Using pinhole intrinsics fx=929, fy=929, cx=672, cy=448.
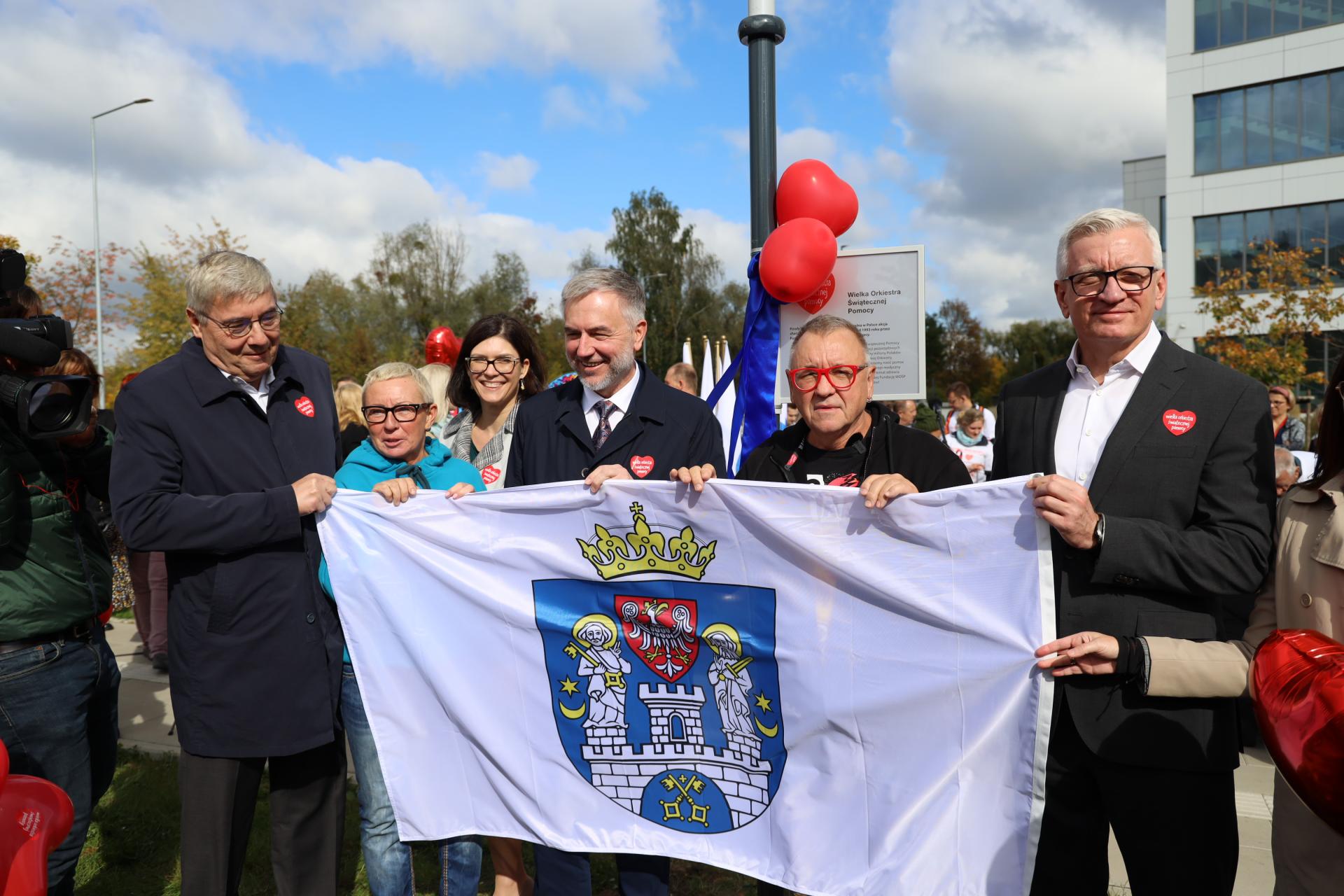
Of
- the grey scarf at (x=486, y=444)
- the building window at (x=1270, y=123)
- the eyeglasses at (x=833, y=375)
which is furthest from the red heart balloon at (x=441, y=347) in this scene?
the building window at (x=1270, y=123)

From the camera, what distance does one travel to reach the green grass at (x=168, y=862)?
3.94 metres

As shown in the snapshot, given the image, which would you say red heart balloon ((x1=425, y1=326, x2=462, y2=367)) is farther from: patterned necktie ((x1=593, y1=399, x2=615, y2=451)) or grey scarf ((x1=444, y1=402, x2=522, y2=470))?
patterned necktie ((x1=593, y1=399, x2=615, y2=451))

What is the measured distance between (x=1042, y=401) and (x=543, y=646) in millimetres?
1747

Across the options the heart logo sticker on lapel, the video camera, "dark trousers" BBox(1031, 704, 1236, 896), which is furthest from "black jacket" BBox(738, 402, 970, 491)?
the video camera

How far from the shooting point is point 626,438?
123 inches

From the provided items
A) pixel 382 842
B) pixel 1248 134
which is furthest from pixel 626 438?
pixel 1248 134

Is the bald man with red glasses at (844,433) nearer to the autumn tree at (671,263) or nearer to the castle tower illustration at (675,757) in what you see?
the castle tower illustration at (675,757)

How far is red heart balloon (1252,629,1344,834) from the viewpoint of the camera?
5.39ft

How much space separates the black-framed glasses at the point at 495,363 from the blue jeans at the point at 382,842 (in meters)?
1.50

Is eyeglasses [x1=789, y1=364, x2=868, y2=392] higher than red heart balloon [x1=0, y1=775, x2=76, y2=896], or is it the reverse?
eyeglasses [x1=789, y1=364, x2=868, y2=392]

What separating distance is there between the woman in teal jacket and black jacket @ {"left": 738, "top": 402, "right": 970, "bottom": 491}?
1035mm

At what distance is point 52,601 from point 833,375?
252 cm

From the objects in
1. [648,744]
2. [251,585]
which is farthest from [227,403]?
[648,744]

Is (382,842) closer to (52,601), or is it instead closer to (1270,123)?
(52,601)
